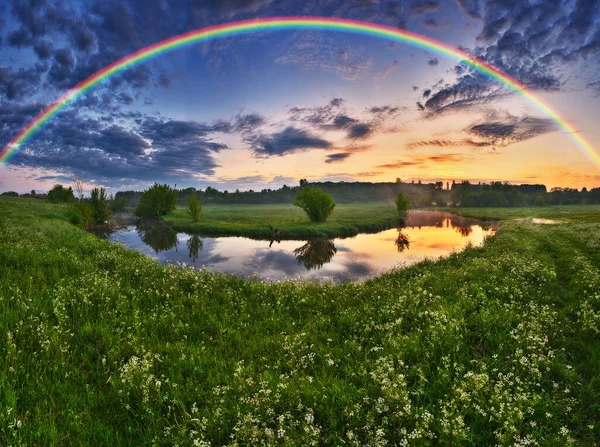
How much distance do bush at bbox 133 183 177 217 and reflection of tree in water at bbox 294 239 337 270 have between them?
59.0 metres

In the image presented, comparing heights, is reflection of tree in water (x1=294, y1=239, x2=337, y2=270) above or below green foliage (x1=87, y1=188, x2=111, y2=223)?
below

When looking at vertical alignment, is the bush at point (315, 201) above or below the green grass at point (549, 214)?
above

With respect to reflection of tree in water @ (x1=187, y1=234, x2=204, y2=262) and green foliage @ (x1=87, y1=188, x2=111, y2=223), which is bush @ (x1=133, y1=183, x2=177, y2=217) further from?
reflection of tree in water @ (x1=187, y1=234, x2=204, y2=262)

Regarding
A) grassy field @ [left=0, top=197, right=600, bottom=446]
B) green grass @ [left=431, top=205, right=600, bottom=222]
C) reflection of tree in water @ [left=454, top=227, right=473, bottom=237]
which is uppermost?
green grass @ [left=431, top=205, right=600, bottom=222]

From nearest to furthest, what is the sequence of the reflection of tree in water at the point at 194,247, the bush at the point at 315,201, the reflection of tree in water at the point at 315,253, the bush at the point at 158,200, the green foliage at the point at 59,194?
the reflection of tree in water at the point at 315,253
the reflection of tree in water at the point at 194,247
the bush at the point at 315,201
the bush at the point at 158,200
the green foliage at the point at 59,194

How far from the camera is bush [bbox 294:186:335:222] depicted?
2346 inches

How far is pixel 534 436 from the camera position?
14.3ft

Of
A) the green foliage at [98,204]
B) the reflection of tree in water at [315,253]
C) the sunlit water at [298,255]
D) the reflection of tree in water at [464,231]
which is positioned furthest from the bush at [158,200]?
the reflection of tree in water at [464,231]

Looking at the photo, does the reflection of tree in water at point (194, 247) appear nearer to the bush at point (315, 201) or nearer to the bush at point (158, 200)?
the bush at point (315, 201)

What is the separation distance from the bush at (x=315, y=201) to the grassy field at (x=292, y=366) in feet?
160

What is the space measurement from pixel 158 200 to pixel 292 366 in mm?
89816

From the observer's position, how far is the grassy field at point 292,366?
4.56 meters

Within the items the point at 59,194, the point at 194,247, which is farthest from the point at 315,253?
the point at 59,194

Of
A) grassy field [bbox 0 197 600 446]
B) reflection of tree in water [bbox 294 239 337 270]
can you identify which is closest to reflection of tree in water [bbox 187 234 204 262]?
reflection of tree in water [bbox 294 239 337 270]
